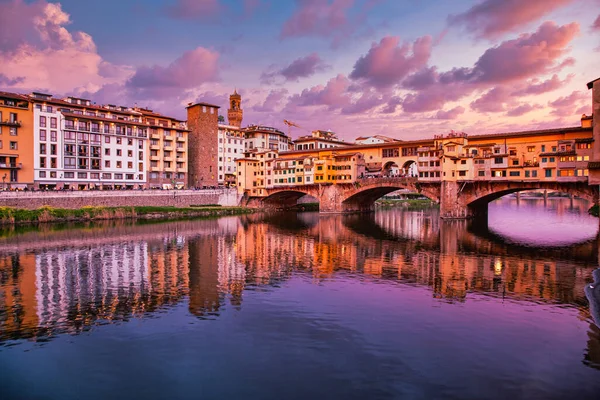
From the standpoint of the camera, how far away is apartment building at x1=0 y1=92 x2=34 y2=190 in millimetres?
62844

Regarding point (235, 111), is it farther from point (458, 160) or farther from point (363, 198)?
point (458, 160)

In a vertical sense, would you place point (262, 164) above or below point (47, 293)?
above

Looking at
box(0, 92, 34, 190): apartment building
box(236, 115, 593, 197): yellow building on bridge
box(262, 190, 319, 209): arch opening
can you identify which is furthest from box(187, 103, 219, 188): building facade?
box(0, 92, 34, 190): apartment building

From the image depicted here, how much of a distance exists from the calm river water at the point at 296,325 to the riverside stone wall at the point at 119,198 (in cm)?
2696

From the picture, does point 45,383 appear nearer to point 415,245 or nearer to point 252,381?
point 252,381

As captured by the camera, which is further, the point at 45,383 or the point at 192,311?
the point at 192,311

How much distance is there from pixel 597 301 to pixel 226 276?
18.6 meters

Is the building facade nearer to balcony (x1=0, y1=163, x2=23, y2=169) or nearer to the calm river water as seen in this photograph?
balcony (x1=0, y1=163, x2=23, y2=169)

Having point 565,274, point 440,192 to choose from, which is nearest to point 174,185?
point 440,192

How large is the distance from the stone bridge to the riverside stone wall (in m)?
7.53

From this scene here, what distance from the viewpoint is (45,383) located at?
11914mm

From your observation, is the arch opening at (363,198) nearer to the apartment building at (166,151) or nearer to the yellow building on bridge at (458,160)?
the yellow building on bridge at (458,160)

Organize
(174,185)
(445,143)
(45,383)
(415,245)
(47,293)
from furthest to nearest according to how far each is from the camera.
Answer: (174,185) < (445,143) < (415,245) < (47,293) < (45,383)

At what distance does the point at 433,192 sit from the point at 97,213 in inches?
1872
